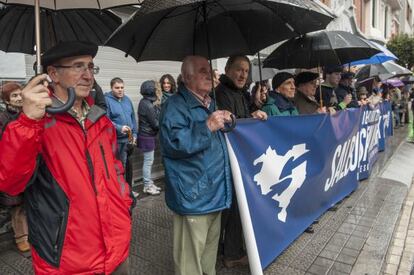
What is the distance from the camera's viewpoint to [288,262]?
3514 millimetres

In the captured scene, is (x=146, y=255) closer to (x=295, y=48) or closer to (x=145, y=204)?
(x=145, y=204)

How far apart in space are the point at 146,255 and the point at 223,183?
1.61 metres

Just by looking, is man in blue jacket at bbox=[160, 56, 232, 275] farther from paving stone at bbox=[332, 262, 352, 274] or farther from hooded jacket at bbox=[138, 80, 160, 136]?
hooded jacket at bbox=[138, 80, 160, 136]

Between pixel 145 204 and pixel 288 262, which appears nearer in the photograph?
pixel 288 262

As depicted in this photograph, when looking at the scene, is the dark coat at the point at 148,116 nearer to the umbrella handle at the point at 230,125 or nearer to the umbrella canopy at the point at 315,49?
the umbrella canopy at the point at 315,49

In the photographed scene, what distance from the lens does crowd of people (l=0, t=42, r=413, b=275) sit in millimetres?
1635

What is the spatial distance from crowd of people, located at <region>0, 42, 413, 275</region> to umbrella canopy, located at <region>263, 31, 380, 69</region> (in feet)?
2.59

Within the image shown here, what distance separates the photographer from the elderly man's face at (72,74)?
1823 mm

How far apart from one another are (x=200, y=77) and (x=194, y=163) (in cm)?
66

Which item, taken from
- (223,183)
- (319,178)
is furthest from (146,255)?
(319,178)

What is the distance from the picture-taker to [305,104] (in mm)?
4777

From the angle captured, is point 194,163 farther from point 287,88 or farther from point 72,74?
point 287,88

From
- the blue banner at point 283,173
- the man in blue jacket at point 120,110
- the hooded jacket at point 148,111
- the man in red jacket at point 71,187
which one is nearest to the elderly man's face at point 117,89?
the man in blue jacket at point 120,110

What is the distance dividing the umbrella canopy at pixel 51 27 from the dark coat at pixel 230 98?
1159mm
